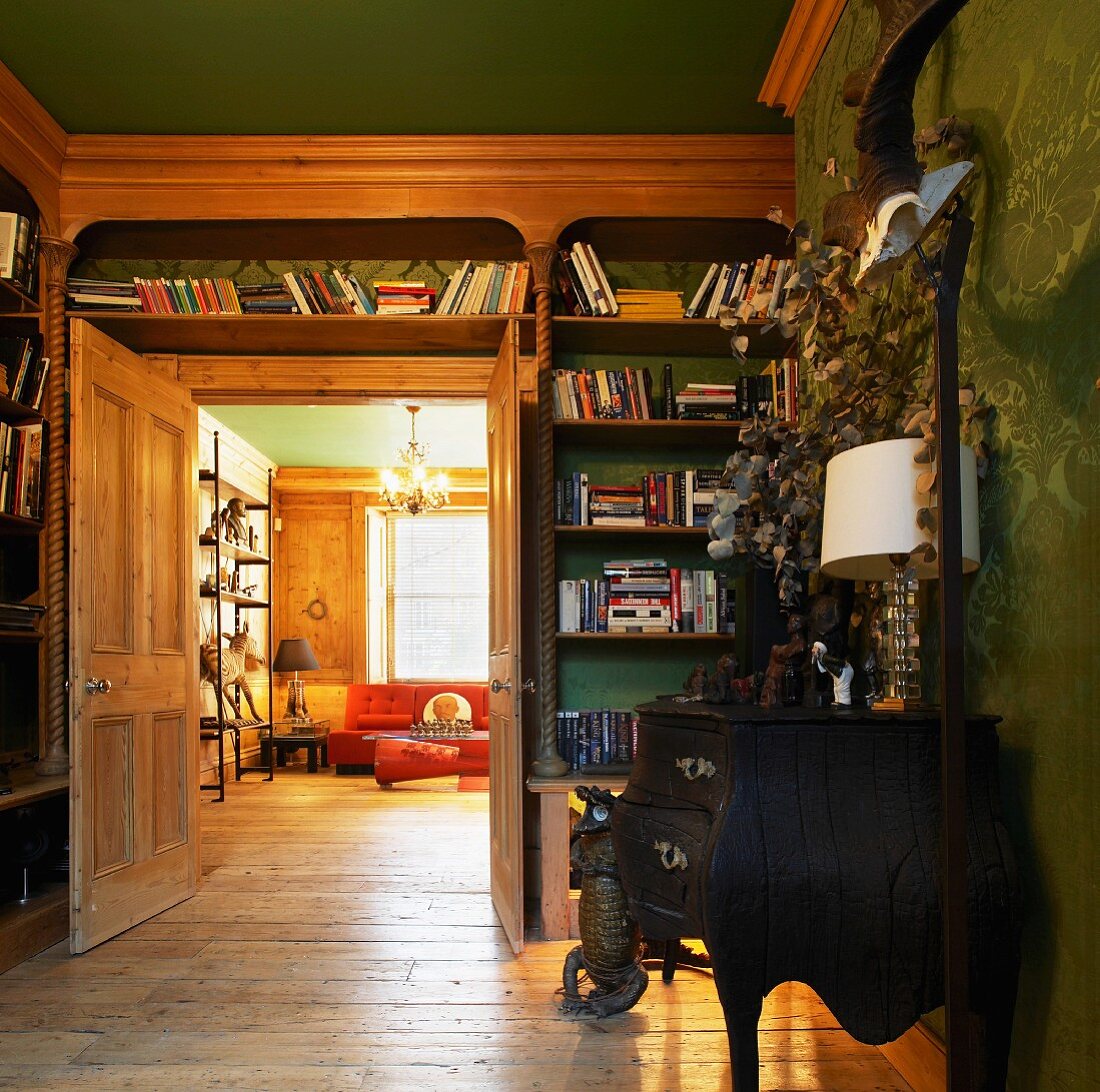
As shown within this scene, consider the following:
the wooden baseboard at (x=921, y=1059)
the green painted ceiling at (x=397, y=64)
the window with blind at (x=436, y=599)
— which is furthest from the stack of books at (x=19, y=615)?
the window with blind at (x=436, y=599)

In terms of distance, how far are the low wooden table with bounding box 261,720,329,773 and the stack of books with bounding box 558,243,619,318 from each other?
19.3 ft

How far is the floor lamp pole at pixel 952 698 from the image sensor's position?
4.91 ft

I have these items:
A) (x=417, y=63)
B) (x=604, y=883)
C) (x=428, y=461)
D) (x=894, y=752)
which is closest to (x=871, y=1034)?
(x=894, y=752)

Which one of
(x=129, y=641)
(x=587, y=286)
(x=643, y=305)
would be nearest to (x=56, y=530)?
(x=129, y=641)

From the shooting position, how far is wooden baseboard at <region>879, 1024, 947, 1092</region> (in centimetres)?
220

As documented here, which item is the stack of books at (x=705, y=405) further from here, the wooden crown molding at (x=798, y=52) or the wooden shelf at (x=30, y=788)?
the wooden shelf at (x=30, y=788)

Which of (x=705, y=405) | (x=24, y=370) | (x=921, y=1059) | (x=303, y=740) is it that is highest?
(x=24, y=370)

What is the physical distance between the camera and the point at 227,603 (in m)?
8.57

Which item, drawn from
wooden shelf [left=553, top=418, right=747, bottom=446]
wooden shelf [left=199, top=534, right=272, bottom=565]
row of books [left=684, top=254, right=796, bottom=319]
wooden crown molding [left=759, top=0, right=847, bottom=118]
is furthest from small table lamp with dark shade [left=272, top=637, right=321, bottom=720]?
wooden crown molding [left=759, top=0, right=847, bottom=118]

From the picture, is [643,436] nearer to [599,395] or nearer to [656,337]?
[599,395]

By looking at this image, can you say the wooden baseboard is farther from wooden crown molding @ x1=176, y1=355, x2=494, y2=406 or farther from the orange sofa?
the orange sofa

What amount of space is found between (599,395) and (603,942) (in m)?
2.02

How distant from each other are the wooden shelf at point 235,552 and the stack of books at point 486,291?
12.6ft

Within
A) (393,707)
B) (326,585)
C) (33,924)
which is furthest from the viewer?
(326,585)
